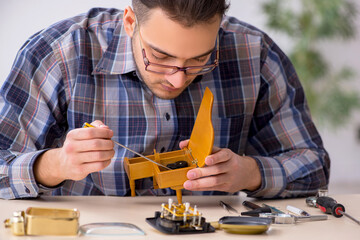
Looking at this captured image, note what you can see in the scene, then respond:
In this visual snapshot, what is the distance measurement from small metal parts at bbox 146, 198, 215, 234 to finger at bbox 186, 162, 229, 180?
0.58ft

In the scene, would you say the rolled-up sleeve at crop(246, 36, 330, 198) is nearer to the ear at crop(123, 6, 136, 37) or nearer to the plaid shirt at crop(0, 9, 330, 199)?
the plaid shirt at crop(0, 9, 330, 199)

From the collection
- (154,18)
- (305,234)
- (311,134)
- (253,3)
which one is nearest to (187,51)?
(154,18)

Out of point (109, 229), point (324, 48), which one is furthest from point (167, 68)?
point (324, 48)

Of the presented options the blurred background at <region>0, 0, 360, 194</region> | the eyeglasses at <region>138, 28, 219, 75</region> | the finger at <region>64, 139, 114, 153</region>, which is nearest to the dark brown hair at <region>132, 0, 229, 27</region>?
the eyeglasses at <region>138, 28, 219, 75</region>

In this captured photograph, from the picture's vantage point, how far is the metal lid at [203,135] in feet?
4.53

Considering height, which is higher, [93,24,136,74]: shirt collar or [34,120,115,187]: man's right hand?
[93,24,136,74]: shirt collar

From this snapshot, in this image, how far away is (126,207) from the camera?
57.8 inches

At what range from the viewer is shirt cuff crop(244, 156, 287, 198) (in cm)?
167

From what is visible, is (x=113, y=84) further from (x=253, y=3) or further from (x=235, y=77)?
(x=253, y=3)

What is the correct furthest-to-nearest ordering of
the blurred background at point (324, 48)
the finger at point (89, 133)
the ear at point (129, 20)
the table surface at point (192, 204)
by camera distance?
the blurred background at point (324, 48) < the ear at point (129, 20) < the finger at point (89, 133) < the table surface at point (192, 204)

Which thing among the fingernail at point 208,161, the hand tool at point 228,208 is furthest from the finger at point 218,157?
the hand tool at point 228,208

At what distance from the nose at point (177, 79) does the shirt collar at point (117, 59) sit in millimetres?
266

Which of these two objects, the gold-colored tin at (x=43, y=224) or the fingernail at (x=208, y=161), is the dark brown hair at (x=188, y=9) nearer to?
the fingernail at (x=208, y=161)

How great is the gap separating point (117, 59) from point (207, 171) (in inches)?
23.3
